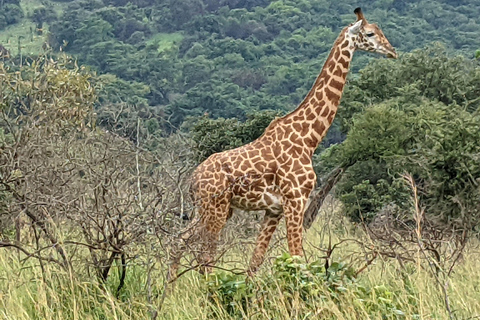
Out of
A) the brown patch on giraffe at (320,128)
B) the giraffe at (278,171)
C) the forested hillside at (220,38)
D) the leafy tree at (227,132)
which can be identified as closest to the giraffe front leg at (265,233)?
the giraffe at (278,171)

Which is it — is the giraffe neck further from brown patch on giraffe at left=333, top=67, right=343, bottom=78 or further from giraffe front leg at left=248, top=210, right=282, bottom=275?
giraffe front leg at left=248, top=210, right=282, bottom=275

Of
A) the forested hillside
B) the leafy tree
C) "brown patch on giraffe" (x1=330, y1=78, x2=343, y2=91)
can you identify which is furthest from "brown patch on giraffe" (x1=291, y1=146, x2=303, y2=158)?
the forested hillside

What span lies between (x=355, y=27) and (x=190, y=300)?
271 cm

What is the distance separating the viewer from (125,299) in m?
5.66

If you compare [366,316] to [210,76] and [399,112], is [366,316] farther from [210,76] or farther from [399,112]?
[210,76]

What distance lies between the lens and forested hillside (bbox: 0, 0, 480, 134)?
52.5m

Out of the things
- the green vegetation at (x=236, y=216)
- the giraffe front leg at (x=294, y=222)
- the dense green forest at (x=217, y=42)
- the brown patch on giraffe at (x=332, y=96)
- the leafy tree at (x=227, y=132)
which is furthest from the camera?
the dense green forest at (x=217, y=42)

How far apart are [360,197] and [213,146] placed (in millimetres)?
2882

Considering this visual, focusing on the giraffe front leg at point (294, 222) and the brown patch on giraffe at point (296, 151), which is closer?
the giraffe front leg at point (294, 222)

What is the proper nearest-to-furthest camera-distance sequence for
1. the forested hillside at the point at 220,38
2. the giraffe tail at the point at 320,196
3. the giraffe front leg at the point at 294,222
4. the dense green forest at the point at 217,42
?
the giraffe front leg at the point at 294,222, the giraffe tail at the point at 320,196, the dense green forest at the point at 217,42, the forested hillside at the point at 220,38

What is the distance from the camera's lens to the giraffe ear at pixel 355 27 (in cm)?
695

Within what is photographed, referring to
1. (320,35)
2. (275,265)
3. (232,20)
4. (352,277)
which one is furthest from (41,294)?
(232,20)

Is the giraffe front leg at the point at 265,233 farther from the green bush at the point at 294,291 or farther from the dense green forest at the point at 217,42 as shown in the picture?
the dense green forest at the point at 217,42

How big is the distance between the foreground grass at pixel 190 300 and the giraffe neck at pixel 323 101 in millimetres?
1443
